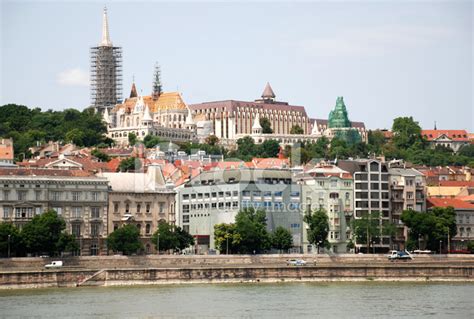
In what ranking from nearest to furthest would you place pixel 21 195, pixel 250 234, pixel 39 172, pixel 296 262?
pixel 296 262 → pixel 21 195 → pixel 250 234 → pixel 39 172

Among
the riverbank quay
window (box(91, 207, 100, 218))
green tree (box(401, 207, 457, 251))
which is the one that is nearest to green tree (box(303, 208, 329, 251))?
green tree (box(401, 207, 457, 251))

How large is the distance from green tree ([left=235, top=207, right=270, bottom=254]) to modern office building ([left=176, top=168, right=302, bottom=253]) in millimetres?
4488

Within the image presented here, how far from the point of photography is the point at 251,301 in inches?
3241

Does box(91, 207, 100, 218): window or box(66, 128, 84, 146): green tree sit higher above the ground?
box(66, 128, 84, 146): green tree

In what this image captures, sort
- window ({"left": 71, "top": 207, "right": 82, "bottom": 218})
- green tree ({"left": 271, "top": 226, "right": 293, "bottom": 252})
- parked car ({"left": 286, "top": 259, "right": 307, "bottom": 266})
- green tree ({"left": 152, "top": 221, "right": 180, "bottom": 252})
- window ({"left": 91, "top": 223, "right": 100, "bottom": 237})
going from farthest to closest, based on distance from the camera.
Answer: green tree ({"left": 271, "top": 226, "right": 293, "bottom": 252}) < window ({"left": 91, "top": 223, "right": 100, "bottom": 237}) < green tree ({"left": 152, "top": 221, "right": 180, "bottom": 252}) < window ({"left": 71, "top": 207, "right": 82, "bottom": 218}) < parked car ({"left": 286, "top": 259, "right": 307, "bottom": 266})

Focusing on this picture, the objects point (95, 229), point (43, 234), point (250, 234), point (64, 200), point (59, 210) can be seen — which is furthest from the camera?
point (95, 229)

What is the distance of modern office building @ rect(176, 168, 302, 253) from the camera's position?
116 m

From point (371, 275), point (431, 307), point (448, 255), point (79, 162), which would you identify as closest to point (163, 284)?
point (371, 275)

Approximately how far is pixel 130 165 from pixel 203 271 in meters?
48.4

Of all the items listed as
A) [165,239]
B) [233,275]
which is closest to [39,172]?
[165,239]

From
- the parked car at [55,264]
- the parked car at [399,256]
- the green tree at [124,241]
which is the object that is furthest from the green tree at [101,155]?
the parked car at [55,264]

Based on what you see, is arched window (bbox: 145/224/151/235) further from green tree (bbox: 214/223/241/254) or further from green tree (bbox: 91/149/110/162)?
green tree (bbox: 91/149/110/162)

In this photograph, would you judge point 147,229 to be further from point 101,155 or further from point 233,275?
point 101,155

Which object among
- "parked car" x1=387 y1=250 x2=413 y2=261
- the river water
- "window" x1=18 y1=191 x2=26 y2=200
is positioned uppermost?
"window" x1=18 y1=191 x2=26 y2=200
